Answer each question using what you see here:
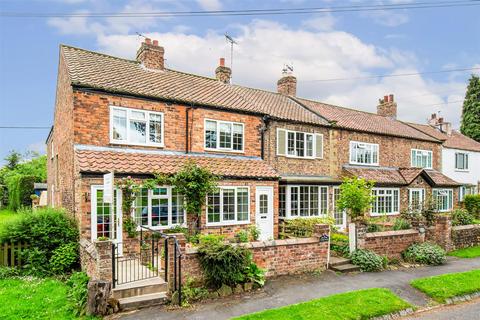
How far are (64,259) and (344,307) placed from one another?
8.89 m

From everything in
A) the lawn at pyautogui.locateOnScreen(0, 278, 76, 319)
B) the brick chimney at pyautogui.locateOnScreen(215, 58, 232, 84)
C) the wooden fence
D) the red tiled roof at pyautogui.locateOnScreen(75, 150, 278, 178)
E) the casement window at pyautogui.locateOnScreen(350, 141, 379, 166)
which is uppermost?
the brick chimney at pyautogui.locateOnScreen(215, 58, 232, 84)

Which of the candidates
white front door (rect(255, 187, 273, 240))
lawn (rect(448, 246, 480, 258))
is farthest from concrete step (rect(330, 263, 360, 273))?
lawn (rect(448, 246, 480, 258))

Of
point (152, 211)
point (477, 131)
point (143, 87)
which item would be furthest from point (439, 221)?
point (477, 131)

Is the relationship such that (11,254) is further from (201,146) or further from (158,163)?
(201,146)

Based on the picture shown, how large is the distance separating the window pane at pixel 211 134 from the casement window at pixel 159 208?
310 cm

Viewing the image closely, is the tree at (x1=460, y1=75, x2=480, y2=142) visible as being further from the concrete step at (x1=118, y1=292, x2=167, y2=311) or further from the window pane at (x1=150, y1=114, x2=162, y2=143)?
the concrete step at (x1=118, y1=292, x2=167, y2=311)

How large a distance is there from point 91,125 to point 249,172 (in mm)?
6892

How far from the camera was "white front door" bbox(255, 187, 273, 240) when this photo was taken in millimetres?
15289

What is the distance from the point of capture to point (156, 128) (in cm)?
1388

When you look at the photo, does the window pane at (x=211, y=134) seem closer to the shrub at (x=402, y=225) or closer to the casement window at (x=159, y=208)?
the casement window at (x=159, y=208)

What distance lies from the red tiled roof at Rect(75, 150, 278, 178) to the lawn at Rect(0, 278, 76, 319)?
369cm

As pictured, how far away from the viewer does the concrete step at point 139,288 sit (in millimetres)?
8273

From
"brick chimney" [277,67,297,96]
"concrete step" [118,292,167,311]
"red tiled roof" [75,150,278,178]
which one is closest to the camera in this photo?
"concrete step" [118,292,167,311]

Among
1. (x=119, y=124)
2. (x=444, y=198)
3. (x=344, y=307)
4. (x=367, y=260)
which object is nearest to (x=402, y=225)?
(x=367, y=260)
